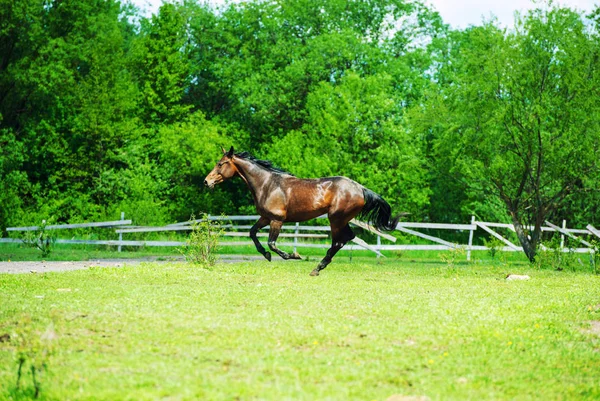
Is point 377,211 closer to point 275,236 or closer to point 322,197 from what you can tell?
point 322,197

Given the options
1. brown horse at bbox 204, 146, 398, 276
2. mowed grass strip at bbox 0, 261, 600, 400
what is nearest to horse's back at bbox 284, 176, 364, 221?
brown horse at bbox 204, 146, 398, 276

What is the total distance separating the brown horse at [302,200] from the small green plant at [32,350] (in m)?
8.26

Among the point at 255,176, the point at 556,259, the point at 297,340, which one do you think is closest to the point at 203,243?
the point at 255,176

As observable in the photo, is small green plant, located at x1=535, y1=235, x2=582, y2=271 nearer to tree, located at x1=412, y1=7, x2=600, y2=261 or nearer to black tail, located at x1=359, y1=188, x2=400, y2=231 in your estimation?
tree, located at x1=412, y1=7, x2=600, y2=261

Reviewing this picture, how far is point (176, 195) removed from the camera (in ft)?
133

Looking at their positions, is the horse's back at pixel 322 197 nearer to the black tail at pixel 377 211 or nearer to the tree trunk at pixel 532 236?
the black tail at pixel 377 211

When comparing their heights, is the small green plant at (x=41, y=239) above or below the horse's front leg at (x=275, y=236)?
below

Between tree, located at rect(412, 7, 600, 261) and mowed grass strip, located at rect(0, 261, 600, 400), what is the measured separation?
8855 millimetres

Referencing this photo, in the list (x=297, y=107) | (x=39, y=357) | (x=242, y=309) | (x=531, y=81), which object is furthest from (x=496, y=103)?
(x=297, y=107)

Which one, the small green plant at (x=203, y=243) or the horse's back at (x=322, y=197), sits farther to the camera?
the small green plant at (x=203, y=243)

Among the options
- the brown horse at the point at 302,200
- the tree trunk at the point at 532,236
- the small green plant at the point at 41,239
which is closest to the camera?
the brown horse at the point at 302,200

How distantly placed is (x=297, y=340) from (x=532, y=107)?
14.9 metres

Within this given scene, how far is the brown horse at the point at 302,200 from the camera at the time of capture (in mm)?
15727

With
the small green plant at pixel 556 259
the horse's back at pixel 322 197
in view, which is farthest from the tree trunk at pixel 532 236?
the horse's back at pixel 322 197
